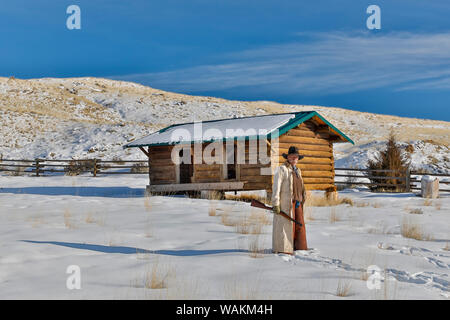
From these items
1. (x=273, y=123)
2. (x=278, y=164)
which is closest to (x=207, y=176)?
(x=278, y=164)

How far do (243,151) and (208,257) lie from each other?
11320 mm

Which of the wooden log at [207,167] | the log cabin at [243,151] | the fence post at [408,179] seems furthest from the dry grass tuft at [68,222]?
the fence post at [408,179]

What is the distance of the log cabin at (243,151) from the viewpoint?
1759cm

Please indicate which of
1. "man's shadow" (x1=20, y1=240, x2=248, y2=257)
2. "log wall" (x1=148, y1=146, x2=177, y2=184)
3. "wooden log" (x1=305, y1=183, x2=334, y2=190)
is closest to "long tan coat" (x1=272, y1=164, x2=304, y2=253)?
"man's shadow" (x1=20, y1=240, x2=248, y2=257)

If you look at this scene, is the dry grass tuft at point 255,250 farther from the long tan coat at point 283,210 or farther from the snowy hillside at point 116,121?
the snowy hillside at point 116,121

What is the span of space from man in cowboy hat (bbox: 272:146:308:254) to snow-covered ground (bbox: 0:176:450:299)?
0.23 m

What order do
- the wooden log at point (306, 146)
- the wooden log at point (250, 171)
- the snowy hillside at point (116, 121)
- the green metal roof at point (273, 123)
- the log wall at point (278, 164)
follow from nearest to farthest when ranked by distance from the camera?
the green metal roof at point (273, 123)
the wooden log at point (250, 171)
the log wall at point (278, 164)
the wooden log at point (306, 146)
the snowy hillside at point (116, 121)

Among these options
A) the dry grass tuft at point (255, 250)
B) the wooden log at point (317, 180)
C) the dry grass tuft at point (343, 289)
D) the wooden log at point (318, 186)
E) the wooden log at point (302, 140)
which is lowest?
the dry grass tuft at point (343, 289)

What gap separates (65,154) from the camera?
41.4 meters

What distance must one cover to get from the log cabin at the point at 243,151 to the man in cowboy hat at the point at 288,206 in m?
9.10

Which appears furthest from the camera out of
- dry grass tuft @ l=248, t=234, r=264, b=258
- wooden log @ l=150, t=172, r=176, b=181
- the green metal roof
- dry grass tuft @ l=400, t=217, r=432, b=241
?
wooden log @ l=150, t=172, r=176, b=181

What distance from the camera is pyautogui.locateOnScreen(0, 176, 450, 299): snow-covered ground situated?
5.21 meters

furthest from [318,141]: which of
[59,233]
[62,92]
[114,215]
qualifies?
[62,92]

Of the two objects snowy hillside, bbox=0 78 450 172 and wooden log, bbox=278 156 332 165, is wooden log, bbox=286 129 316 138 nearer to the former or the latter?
wooden log, bbox=278 156 332 165
